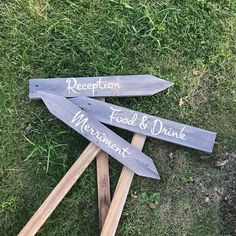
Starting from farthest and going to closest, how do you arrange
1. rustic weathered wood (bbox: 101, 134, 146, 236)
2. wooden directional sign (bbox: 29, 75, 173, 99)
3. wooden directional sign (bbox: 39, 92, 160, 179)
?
wooden directional sign (bbox: 29, 75, 173, 99), wooden directional sign (bbox: 39, 92, 160, 179), rustic weathered wood (bbox: 101, 134, 146, 236)

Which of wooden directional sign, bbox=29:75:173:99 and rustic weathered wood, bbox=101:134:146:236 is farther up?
wooden directional sign, bbox=29:75:173:99

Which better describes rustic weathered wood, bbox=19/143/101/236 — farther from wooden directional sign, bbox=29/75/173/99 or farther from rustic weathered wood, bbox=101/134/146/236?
wooden directional sign, bbox=29/75/173/99

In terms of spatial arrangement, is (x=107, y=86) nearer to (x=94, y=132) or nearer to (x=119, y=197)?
(x=94, y=132)

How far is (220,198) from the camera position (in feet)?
10.6

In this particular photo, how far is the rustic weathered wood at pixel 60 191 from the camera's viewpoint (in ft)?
10.1

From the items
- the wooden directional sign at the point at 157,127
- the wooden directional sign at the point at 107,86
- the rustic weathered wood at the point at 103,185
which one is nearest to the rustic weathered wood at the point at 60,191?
the rustic weathered wood at the point at 103,185

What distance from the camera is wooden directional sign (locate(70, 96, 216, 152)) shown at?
10.6 feet

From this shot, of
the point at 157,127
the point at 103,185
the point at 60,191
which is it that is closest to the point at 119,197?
the point at 103,185

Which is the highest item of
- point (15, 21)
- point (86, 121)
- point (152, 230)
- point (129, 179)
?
point (15, 21)

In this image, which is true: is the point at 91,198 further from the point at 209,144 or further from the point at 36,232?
the point at 209,144

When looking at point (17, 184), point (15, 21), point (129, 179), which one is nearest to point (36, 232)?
point (17, 184)

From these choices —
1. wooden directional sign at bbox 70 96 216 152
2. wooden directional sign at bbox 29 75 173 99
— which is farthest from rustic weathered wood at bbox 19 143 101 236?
wooden directional sign at bbox 29 75 173 99

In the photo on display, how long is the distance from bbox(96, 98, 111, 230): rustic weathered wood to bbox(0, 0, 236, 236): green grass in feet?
0.15

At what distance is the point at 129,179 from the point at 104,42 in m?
0.90
